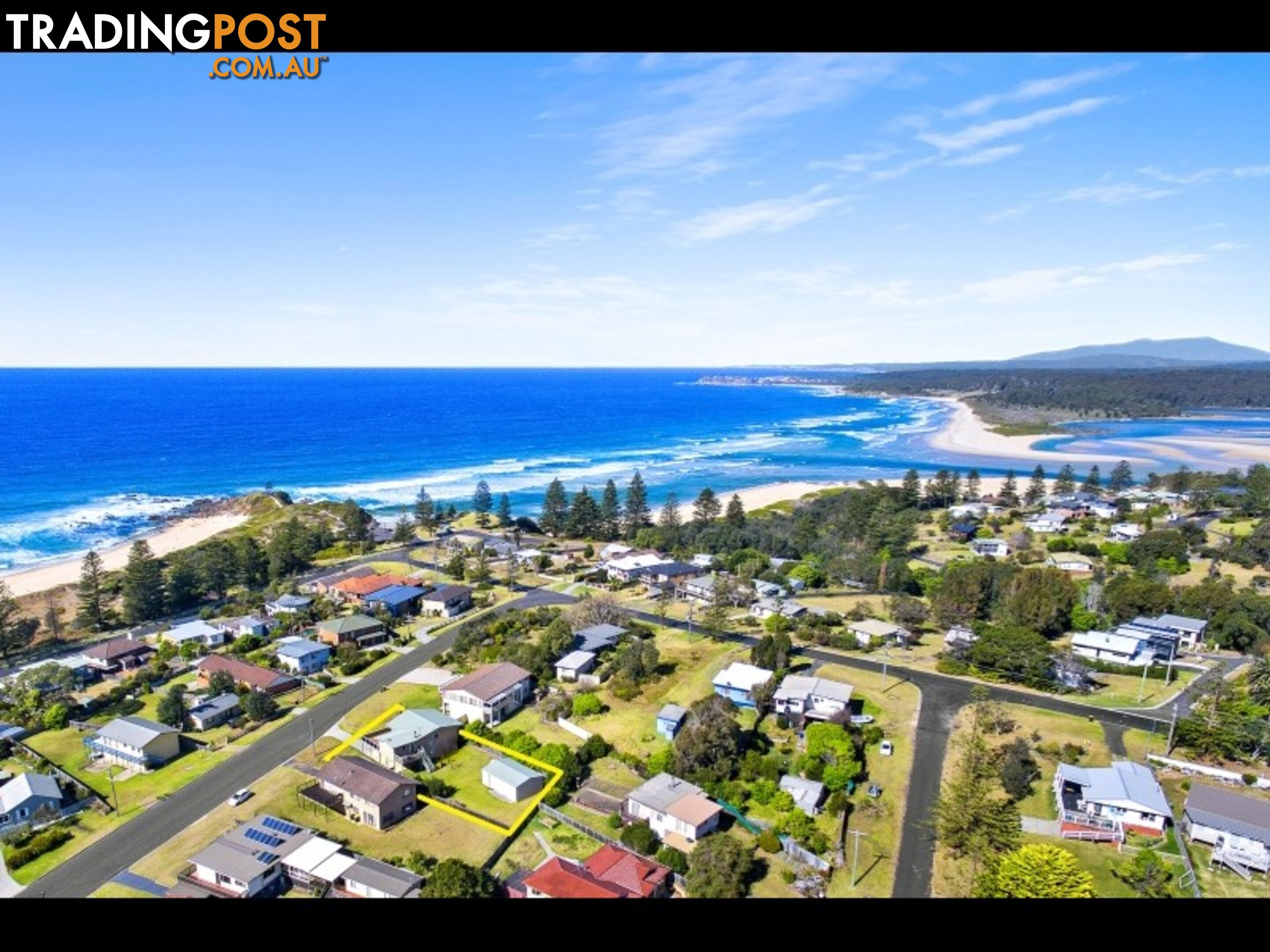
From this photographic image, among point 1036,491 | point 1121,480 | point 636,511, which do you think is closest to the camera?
point 636,511

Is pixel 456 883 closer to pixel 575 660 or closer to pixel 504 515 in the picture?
pixel 575 660

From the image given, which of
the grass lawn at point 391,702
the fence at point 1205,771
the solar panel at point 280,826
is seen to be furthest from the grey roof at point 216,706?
the fence at point 1205,771

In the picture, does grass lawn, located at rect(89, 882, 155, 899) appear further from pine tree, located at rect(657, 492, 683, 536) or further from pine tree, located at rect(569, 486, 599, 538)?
pine tree, located at rect(569, 486, 599, 538)

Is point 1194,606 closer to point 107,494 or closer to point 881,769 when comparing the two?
point 881,769

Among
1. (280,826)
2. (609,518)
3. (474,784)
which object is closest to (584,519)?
(609,518)

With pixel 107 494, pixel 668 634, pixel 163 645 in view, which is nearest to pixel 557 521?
pixel 668 634

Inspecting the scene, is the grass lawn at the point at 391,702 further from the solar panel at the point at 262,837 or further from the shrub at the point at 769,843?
the shrub at the point at 769,843
